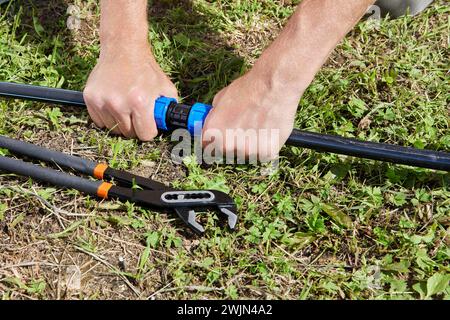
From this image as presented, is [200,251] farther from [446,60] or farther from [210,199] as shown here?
[446,60]

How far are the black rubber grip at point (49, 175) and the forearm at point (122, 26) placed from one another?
61cm

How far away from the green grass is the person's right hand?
123 millimetres

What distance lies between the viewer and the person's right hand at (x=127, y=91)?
2.63m

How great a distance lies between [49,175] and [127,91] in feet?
1.61

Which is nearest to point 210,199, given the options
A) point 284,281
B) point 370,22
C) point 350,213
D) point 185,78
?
point 284,281

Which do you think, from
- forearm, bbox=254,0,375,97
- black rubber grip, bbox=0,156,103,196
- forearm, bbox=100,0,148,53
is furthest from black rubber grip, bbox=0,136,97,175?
forearm, bbox=254,0,375,97

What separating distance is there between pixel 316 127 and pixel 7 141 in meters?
1.43

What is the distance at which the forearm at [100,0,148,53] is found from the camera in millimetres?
2754

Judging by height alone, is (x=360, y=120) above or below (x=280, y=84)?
below

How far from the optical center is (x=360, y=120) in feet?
9.74

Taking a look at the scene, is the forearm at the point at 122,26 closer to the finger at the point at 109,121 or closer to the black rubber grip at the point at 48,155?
the finger at the point at 109,121

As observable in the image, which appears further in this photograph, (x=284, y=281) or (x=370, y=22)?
(x=370, y=22)

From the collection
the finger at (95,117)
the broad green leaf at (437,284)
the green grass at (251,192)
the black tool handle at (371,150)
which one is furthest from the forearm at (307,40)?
the broad green leaf at (437,284)
